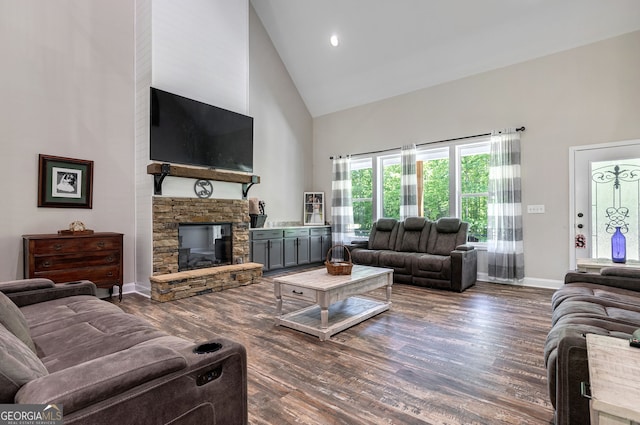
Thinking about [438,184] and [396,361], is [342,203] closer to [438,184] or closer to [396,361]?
[438,184]

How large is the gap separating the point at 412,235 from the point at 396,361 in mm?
3350

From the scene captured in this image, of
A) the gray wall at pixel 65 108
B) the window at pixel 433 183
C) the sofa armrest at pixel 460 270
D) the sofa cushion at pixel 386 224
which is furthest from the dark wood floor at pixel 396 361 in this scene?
the window at pixel 433 183

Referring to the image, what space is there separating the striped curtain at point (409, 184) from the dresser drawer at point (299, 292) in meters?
3.36

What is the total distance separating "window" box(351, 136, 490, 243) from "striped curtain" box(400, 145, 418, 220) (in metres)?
0.18

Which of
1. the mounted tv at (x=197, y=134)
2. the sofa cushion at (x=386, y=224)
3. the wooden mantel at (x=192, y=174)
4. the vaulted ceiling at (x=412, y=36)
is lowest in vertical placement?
the sofa cushion at (x=386, y=224)

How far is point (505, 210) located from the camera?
4816 millimetres

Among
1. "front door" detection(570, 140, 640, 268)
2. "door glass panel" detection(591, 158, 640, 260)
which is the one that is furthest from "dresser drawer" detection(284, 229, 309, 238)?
"door glass panel" detection(591, 158, 640, 260)

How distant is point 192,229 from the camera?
182 inches

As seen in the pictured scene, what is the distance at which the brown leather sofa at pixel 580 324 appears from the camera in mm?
1240

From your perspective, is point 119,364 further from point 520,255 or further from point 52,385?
point 520,255

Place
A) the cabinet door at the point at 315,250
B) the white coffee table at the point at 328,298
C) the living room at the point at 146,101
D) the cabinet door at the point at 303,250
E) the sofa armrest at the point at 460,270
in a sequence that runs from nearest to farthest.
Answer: the white coffee table at the point at 328,298 < the living room at the point at 146,101 < the sofa armrest at the point at 460,270 < the cabinet door at the point at 303,250 < the cabinet door at the point at 315,250

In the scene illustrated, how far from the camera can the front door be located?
400 centimetres

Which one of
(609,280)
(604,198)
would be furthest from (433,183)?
(609,280)

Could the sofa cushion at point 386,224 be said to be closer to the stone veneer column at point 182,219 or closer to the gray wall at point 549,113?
the gray wall at point 549,113
